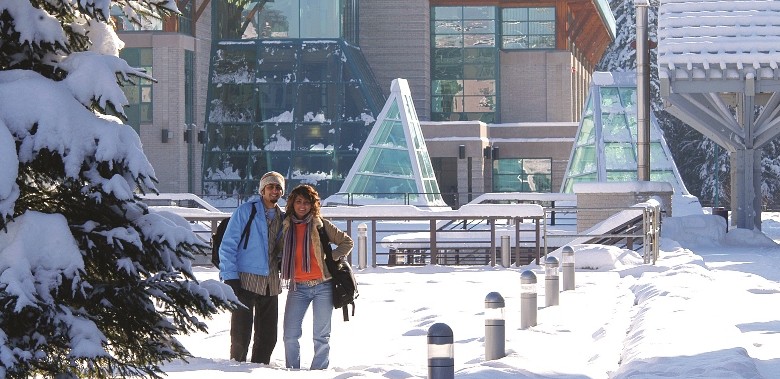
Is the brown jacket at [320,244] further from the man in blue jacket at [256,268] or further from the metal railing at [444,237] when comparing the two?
the metal railing at [444,237]

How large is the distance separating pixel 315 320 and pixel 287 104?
44.4m

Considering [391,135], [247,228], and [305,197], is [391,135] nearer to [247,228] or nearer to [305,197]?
[247,228]

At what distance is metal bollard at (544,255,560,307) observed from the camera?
15.9m

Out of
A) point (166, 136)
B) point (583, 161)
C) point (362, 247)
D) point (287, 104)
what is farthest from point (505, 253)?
point (287, 104)

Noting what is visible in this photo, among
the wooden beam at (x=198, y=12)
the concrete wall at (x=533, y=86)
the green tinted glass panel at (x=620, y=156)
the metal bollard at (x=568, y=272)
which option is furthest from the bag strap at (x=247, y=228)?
the concrete wall at (x=533, y=86)

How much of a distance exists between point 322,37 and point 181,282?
4890 cm

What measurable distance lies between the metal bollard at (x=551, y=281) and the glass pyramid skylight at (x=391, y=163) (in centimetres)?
2673

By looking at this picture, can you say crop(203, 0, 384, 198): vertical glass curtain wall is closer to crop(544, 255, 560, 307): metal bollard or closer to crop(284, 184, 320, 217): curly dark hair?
crop(544, 255, 560, 307): metal bollard

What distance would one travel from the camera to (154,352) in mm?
7199

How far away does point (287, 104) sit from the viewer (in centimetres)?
5516

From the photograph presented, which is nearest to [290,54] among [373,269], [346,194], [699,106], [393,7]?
[393,7]

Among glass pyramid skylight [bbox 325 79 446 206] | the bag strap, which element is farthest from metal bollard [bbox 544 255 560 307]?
glass pyramid skylight [bbox 325 79 446 206]

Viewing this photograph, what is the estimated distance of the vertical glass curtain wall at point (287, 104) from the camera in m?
55.1

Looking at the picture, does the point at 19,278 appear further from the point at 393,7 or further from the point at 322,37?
the point at 393,7
